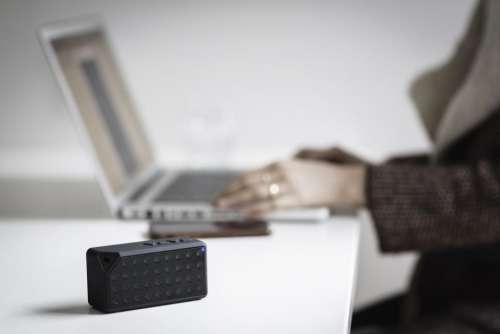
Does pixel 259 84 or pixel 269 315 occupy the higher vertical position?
pixel 259 84

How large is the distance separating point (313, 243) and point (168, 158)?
0.83 meters

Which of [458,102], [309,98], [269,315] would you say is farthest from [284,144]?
[269,315]

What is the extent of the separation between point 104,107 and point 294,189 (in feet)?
1.36

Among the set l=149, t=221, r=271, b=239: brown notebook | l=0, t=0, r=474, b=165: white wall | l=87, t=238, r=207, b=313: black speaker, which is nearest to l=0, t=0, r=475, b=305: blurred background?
l=0, t=0, r=474, b=165: white wall

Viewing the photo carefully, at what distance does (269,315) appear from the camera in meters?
0.68

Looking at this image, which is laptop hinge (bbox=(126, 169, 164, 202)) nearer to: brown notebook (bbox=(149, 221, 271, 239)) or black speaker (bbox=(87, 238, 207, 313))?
brown notebook (bbox=(149, 221, 271, 239))

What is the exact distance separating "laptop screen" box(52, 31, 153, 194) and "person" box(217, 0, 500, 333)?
0.73 feet

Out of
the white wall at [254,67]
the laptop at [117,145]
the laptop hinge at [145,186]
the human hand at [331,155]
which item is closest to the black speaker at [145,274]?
the laptop at [117,145]

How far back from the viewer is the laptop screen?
45.9 inches

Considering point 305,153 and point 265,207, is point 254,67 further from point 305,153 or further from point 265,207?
point 265,207

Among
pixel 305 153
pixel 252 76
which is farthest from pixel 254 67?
pixel 305 153

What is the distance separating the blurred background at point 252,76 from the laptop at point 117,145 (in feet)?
0.93

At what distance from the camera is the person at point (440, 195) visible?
107 cm

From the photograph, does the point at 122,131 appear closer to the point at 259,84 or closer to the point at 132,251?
the point at 259,84
